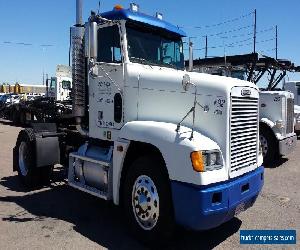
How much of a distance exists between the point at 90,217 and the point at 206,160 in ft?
8.00

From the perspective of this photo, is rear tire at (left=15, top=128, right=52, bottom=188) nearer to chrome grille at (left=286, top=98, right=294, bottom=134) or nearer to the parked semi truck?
the parked semi truck

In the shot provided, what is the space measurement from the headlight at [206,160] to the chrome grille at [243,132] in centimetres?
25

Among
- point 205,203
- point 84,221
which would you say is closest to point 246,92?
point 205,203

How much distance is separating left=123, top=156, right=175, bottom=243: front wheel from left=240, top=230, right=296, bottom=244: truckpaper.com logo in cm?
118

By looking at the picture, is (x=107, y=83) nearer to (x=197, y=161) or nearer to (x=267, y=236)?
(x=197, y=161)

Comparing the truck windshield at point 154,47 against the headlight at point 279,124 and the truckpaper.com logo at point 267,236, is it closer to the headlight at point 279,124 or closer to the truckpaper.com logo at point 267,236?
the truckpaper.com logo at point 267,236

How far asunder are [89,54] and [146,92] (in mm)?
1043

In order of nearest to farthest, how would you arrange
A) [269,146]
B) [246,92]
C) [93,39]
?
[246,92]
[93,39]
[269,146]

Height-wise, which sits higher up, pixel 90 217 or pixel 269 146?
pixel 269 146

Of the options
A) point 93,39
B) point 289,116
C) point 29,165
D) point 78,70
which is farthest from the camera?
point 289,116

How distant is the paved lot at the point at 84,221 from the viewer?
4895 millimetres

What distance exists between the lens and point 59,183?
25.8 feet

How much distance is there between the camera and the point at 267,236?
17.1 feet

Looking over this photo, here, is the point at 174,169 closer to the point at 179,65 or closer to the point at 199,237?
the point at 199,237
